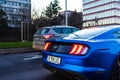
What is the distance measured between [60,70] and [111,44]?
1.28 meters

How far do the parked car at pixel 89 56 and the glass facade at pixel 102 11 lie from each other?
80540mm

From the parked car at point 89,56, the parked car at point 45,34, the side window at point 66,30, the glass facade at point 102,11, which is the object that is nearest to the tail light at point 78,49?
the parked car at point 89,56

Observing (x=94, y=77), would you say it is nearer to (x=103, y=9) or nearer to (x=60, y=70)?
(x=60, y=70)

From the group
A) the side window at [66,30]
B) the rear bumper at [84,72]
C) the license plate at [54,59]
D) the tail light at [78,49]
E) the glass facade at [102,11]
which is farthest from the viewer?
the glass facade at [102,11]

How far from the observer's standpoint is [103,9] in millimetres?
94562

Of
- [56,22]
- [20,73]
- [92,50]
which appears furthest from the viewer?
[56,22]

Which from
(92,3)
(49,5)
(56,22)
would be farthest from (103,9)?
(56,22)

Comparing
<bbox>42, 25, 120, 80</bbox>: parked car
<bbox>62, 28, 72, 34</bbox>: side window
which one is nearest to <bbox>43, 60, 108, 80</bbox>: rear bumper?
<bbox>42, 25, 120, 80</bbox>: parked car

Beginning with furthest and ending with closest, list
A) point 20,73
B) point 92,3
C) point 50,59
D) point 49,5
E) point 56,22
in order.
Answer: point 92,3 → point 49,5 → point 56,22 → point 20,73 → point 50,59

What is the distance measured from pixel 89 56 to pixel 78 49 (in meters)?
0.30

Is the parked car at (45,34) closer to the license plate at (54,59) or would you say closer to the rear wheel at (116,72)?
the license plate at (54,59)

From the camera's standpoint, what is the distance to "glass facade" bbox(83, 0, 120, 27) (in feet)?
293

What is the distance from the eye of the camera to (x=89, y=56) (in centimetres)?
499

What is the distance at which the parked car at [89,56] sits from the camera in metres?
5.01
